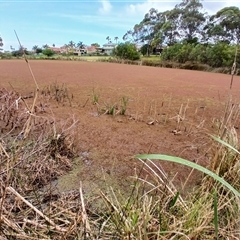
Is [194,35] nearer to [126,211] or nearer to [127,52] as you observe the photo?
[127,52]

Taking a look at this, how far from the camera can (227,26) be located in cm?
1551

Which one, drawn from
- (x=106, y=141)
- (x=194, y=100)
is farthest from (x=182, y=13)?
(x=106, y=141)

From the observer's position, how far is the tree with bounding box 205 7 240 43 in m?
15.0

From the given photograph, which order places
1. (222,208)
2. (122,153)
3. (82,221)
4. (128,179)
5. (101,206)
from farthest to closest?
A: 1. (122,153)
2. (128,179)
3. (101,206)
4. (222,208)
5. (82,221)

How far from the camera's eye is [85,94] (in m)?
3.39

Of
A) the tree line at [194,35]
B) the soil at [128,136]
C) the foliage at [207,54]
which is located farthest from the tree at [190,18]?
the soil at [128,136]

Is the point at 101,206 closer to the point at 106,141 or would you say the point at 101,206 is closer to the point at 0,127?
the point at 106,141

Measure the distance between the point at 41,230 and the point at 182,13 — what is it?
2109 cm

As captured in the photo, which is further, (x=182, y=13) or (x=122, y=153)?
Answer: (x=182, y=13)

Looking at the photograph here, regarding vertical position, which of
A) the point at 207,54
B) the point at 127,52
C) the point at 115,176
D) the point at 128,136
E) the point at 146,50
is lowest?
the point at 146,50

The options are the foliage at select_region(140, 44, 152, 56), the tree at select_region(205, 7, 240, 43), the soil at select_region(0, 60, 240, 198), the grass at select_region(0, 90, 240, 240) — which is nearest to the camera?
the grass at select_region(0, 90, 240, 240)

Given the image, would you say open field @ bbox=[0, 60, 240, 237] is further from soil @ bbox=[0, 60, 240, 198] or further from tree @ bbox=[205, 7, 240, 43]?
tree @ bbox=[205, 7, 240, 43]

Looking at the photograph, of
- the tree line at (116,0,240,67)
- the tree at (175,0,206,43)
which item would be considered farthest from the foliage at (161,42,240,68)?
the tree at (175,0,206,43)

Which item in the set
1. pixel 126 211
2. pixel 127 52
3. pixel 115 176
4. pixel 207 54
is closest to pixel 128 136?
pixel 115 176
